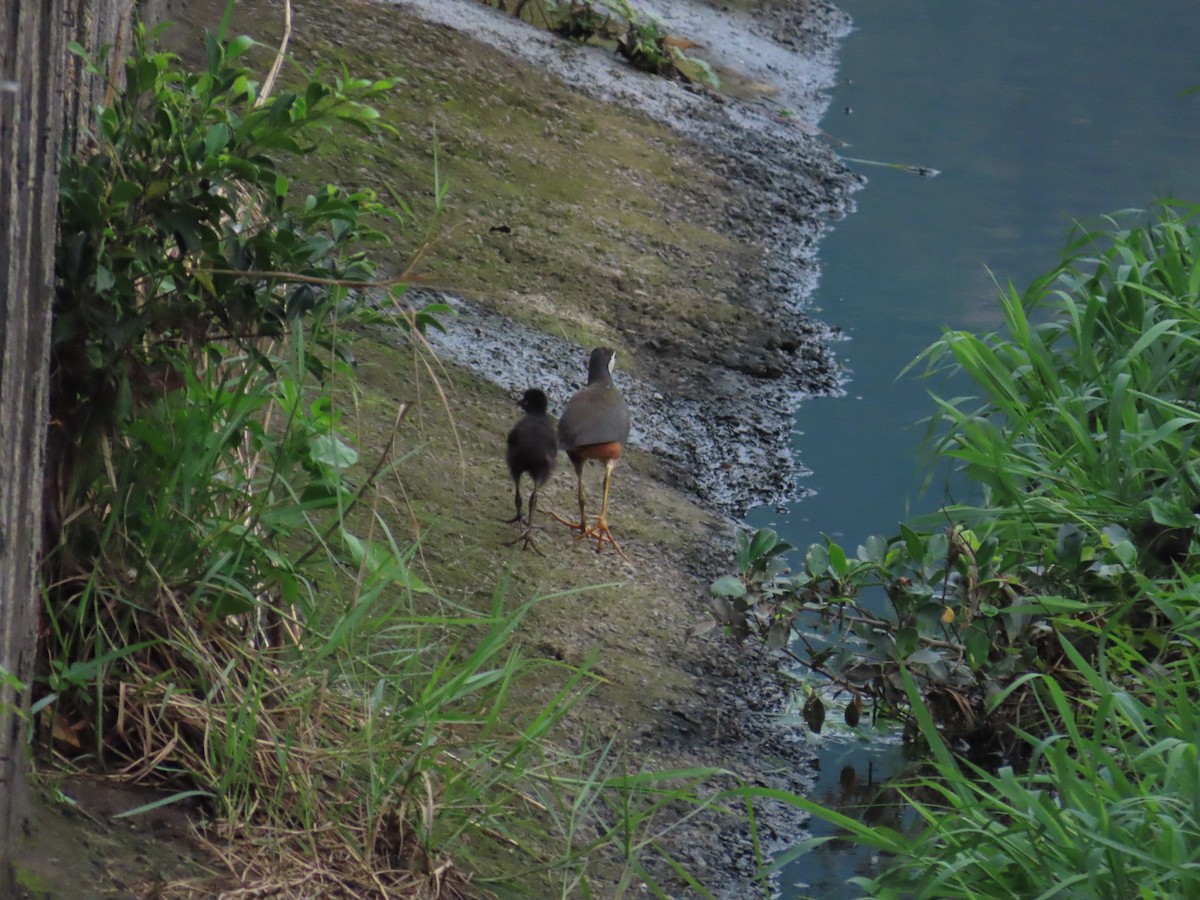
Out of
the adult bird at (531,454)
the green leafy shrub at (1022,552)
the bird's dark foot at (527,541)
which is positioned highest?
the green leafy shrub at (1022,552)

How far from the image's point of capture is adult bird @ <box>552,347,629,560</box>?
488cm

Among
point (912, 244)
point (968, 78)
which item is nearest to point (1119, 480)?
point (912, 244)

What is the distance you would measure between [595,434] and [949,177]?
223 inches

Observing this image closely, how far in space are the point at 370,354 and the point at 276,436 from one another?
200cm

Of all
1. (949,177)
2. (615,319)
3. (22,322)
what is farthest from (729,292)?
(22,322)

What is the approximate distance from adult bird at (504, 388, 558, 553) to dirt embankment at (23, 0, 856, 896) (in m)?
0.10

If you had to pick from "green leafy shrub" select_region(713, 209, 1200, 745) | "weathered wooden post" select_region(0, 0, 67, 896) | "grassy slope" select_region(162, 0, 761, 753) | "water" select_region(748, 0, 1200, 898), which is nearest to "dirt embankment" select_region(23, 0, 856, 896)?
"grassy slope" select_region(162, 0, 761, 753)

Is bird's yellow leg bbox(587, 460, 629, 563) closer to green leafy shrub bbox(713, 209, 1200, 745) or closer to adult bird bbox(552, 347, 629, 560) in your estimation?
adult bird bbox(552, 347, 629, 560)

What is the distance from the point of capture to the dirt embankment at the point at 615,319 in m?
4.32

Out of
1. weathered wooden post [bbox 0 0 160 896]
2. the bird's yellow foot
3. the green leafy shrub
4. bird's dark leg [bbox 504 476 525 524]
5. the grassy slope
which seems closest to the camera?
weathered wooden post [bbox 0 0 160 896]

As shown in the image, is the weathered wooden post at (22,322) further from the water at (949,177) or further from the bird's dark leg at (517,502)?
the bird's dark leg at (517,502)

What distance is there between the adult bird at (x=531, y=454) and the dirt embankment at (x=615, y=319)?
0.10 m

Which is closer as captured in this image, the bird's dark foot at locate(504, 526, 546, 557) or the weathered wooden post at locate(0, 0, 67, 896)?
the weathered wooden post at locate(0, 0, 67, 896)

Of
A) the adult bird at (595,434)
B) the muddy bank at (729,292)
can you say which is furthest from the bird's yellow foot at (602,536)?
the muddy bank at (729,292)
